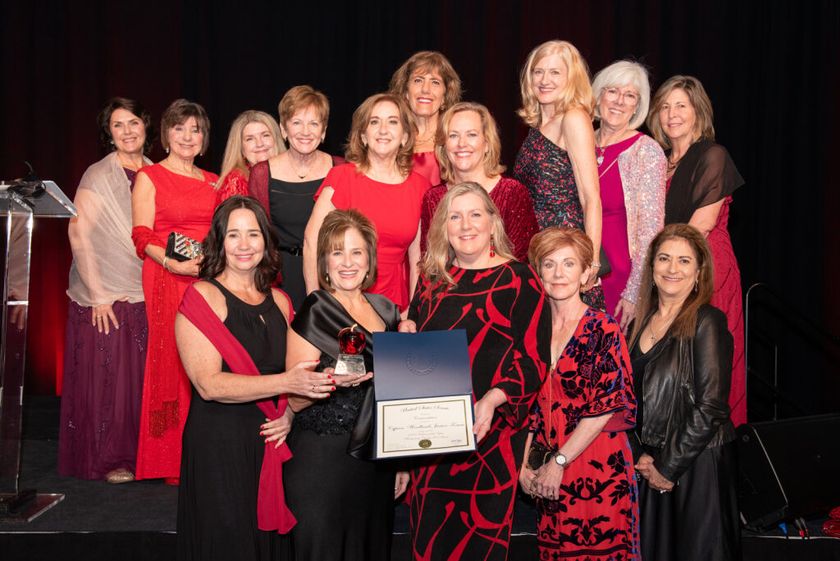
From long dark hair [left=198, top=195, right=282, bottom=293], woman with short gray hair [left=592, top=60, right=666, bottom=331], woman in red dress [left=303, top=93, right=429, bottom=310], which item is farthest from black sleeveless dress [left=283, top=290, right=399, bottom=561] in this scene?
woman with short gray hair [left=592, top=60, right=666, bottom=331]

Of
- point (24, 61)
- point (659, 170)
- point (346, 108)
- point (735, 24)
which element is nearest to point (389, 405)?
point (659, 170)

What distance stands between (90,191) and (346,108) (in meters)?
2.39

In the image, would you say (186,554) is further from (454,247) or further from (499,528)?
(454,247)

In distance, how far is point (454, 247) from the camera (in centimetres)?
293

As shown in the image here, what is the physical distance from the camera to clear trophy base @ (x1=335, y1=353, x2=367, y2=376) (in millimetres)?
2549

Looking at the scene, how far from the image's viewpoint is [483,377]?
2.82m

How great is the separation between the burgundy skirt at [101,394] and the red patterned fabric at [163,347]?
0.22 metres

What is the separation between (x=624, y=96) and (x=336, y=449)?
225 cm

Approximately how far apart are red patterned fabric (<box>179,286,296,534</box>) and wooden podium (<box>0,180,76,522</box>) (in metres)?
1.30

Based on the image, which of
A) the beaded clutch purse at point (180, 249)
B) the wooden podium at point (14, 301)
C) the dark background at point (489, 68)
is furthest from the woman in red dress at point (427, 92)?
the dark background at point (489, 68)

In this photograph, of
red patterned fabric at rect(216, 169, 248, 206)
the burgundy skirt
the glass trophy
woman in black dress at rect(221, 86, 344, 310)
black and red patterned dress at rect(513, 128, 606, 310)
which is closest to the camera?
the glass trophy

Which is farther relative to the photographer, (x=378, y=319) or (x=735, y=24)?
(x=735, y=24)

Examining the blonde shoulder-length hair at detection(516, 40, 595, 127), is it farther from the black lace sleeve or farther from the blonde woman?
the black lace sleeve

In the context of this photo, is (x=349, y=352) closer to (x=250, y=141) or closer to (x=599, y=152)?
(x=599, y=152)
